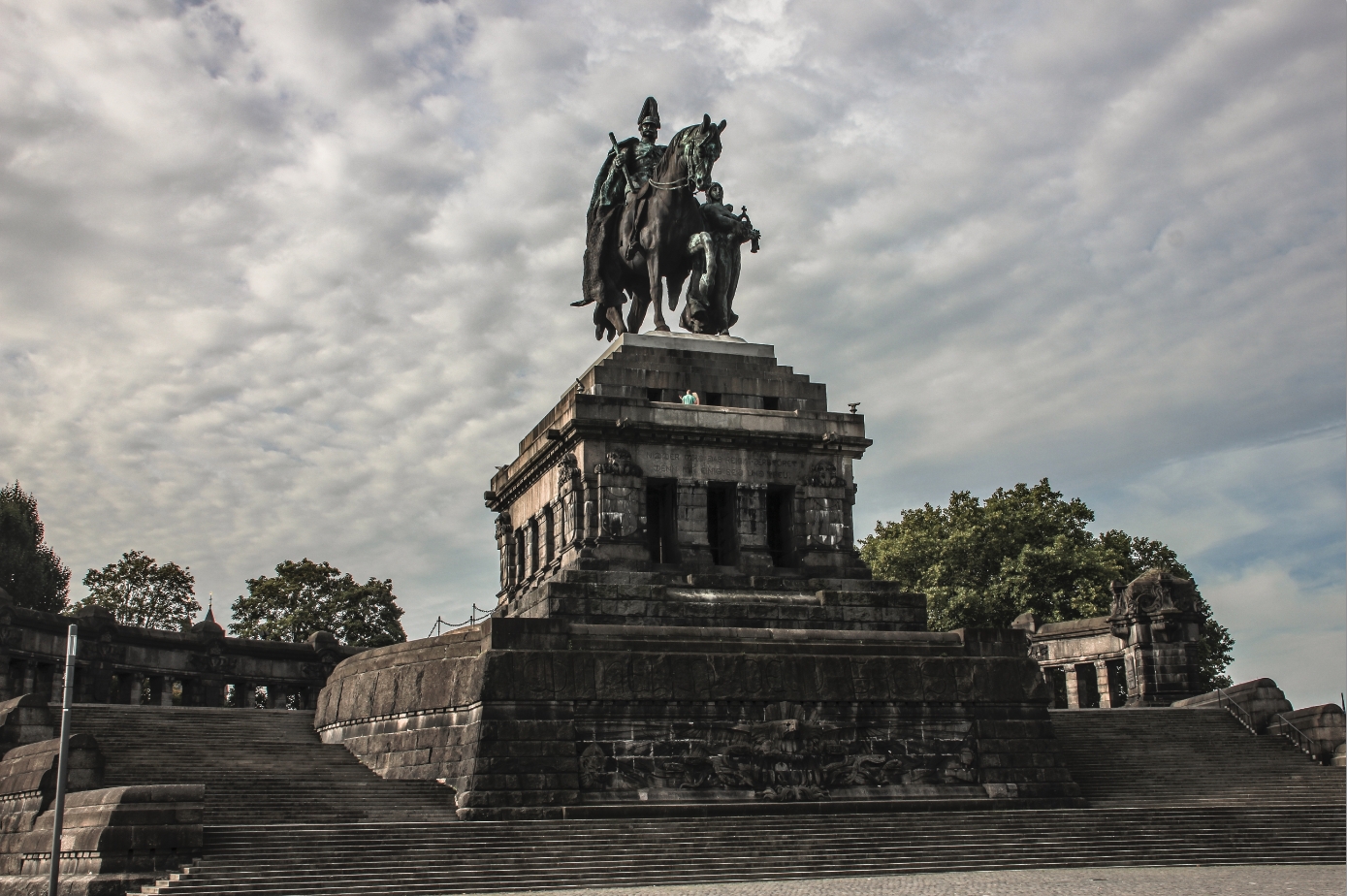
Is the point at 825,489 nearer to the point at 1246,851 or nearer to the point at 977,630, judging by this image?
the point at 977,630

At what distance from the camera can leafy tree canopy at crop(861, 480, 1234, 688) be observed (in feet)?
167

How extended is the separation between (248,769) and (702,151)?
18194 mm

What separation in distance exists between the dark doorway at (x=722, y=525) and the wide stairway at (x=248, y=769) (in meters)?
9.45

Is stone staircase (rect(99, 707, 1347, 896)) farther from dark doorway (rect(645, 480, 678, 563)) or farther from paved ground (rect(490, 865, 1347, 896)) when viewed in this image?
dark doorway (rect(645, 480, 678, 563))

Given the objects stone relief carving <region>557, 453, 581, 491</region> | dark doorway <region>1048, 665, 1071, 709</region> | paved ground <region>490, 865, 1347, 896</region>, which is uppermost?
stone relief carving <region>557, 453, 581, 491</region>

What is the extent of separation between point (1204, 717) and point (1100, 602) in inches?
702

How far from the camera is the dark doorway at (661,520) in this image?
31.0m

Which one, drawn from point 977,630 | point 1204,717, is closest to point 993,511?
point 1204,717

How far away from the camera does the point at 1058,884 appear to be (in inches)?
757

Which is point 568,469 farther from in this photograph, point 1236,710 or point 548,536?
point 1236,710

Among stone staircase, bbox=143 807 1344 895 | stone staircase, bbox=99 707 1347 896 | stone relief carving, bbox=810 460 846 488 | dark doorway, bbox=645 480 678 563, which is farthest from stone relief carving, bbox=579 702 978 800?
stone relief carving, bbox=810 460 846 488

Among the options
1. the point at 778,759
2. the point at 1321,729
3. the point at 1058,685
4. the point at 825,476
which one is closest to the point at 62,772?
the point at 778,759

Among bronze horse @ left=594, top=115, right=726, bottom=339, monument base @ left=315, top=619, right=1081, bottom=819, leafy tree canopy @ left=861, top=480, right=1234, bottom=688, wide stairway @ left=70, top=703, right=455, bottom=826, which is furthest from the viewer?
leafy tree canopy @ left=861, top=480, right=1234, bottom=688

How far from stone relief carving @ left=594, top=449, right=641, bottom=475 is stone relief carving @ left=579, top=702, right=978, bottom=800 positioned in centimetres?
719
